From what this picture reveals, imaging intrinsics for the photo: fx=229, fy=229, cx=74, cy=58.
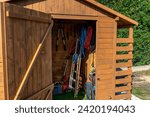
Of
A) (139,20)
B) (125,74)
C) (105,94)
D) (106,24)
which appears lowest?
(105,94)

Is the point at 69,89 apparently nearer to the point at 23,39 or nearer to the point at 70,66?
the point at 70,66

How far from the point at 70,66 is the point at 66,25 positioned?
63.2 inches

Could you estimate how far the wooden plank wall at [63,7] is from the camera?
219 inches

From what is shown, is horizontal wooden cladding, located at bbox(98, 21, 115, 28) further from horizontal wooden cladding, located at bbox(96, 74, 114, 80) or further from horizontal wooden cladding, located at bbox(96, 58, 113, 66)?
horizontal wooden cladding, located at bbox(96, 74, 114, 80)

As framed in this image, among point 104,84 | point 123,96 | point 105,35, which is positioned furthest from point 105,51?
point 123,96

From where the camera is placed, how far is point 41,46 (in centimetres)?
473

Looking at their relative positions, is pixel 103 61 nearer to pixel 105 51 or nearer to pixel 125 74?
pixel 105 51

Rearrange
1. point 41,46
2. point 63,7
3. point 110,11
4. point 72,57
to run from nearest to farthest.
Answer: point 41,46 → point 63,7 → point 110,11 → point 72,57

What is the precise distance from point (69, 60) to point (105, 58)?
253 centimetres

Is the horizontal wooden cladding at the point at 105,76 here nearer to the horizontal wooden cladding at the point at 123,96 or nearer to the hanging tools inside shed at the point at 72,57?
the horizontal wooden cladding at the point at 123,96

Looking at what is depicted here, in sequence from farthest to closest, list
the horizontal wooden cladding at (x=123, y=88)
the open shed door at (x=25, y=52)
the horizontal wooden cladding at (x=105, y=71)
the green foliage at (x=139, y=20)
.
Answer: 1. the green foliage at (x=139, y=20)
2. the horizontal wooden cladding at (x=123, y=88)
3. the horizontal wooden cladding at (x=105, y=71)
4. the open shed door at (x=25, y=52)

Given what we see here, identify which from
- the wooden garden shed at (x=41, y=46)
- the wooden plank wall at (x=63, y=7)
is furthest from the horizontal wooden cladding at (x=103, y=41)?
the wooden plank wall at (x=63, y=7)

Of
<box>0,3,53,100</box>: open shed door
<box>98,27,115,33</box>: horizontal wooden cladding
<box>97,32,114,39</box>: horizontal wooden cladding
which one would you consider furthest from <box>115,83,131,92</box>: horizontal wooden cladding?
<box>0,3,53,100</box>: open shed door

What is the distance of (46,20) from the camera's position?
16.7 ft
